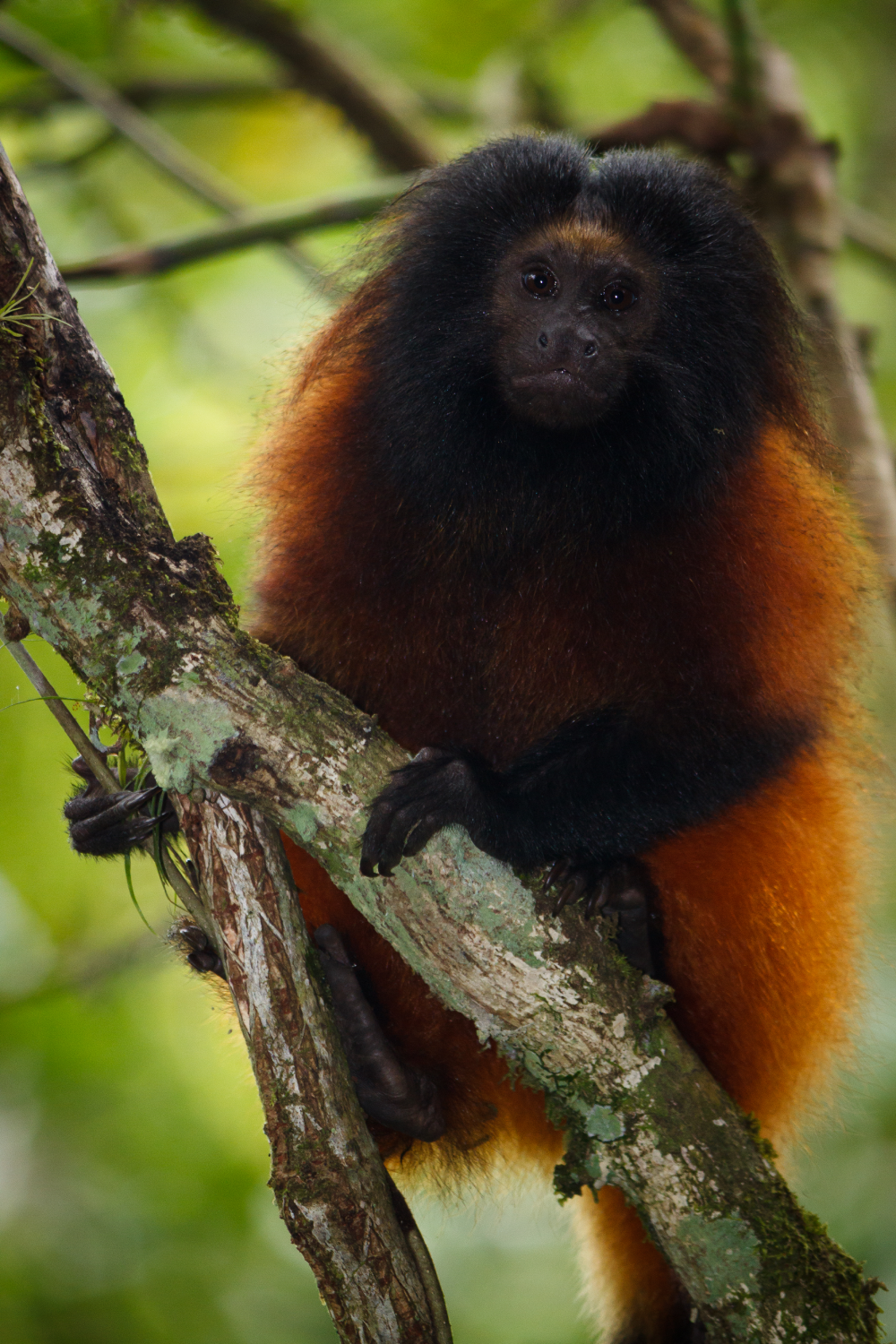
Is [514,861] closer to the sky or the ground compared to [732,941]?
closer to the sky

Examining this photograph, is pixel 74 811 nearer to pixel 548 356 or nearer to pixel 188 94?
pixel 548 356

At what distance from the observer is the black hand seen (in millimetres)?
1964

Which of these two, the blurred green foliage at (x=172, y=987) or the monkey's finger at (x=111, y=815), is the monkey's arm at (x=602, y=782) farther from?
the blurred green foliage at (x=172, y=987)

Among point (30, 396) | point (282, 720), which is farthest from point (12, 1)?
point (282, 720)

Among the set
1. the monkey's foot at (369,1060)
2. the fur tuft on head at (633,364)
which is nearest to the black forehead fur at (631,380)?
the fur tuft on head at (633,364)

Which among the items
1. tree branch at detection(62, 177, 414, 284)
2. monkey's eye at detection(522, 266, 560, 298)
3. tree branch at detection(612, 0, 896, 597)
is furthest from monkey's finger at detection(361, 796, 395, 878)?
tree branch at detection(612, 0, 896, 597)

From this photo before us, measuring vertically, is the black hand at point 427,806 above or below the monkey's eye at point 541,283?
below

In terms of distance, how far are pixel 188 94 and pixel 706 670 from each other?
368 centimetres

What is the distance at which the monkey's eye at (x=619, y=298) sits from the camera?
2.44 meters

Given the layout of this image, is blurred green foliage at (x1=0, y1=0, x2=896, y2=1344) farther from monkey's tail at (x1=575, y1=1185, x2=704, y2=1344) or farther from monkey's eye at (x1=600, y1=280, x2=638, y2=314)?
monkey's eye at (x1=600, y1=280, x2=638, y2=314)

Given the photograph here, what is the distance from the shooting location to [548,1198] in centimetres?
308

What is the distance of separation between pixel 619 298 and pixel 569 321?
0.45 ft

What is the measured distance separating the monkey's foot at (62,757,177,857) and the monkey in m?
0.01

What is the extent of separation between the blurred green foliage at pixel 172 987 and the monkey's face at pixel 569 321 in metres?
0.86
